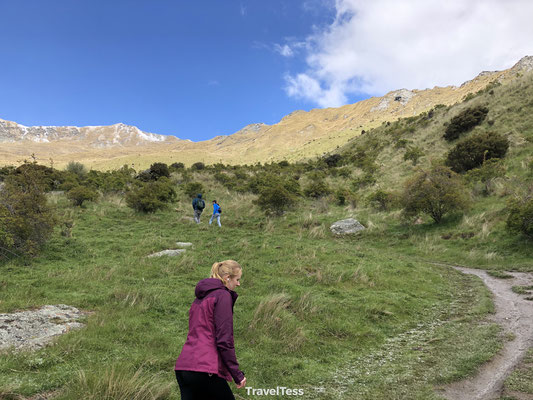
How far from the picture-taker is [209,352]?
250 cm

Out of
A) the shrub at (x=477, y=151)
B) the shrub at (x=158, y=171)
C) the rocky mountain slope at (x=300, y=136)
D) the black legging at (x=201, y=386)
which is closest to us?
the black legging at (x=201, y=386)

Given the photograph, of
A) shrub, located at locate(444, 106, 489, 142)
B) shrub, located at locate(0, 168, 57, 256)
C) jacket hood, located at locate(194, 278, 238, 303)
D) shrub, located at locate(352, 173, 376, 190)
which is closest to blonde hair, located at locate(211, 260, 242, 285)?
jacket hood, located at locate(194, 278, 238, 303)

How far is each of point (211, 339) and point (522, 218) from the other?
13.1 meters

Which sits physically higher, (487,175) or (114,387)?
(487,175)

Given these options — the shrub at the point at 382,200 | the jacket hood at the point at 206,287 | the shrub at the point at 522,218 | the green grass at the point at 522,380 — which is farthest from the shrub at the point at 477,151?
the jacket hood at the point at 206,287

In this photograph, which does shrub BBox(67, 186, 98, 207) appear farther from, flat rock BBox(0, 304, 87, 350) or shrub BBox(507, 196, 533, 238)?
shrub BBox(507, 196, 533, 238)

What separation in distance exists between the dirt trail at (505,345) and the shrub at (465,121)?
24.2 m

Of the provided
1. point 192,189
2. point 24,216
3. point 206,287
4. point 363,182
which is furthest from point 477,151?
point 24,216

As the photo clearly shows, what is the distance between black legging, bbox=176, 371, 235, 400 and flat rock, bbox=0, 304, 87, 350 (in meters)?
3.18

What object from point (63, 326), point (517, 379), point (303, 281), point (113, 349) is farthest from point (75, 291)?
point (517, 379)

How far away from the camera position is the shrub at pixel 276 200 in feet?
65.9

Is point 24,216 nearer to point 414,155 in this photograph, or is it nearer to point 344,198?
point 344,198

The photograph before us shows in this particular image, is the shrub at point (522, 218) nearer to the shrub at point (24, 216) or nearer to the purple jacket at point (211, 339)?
the purple jacket at point (211, 339)

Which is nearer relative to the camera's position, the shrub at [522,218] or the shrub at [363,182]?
the shrub at [522,218]
